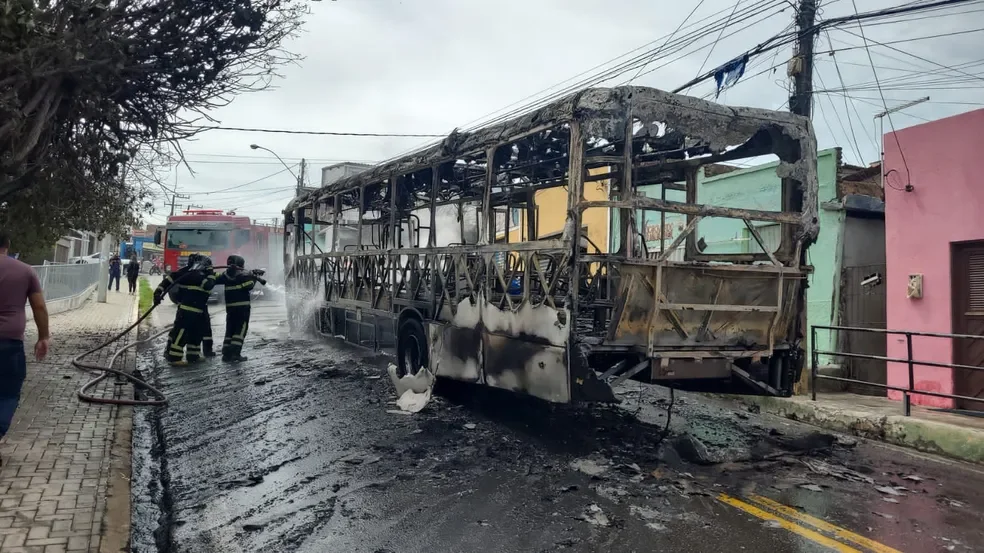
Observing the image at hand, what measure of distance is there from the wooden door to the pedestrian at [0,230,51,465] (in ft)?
31.2

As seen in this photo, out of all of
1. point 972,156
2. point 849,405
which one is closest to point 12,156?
point 849,405

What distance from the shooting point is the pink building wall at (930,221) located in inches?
306

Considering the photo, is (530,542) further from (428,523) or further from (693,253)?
(693,253)

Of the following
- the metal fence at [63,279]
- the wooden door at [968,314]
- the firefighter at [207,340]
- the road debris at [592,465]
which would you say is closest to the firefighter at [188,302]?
the firefighter at [207,340]

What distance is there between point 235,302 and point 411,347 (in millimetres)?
3692

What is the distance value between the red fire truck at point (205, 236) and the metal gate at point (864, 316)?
18.5m

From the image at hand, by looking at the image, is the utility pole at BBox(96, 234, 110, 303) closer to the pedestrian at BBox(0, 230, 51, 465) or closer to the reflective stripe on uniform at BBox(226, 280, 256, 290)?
the reflective stripe on uniform at BBox(226, 280, 256, 290)

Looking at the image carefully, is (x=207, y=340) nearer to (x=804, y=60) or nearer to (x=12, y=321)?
(x=12, y=321)

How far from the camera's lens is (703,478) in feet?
14.7

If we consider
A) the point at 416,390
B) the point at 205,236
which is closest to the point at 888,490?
the point at 416,390

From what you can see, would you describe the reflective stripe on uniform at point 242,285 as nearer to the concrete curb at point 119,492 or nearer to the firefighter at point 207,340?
the firefighter at point 207,340

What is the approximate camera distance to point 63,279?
16688 mm

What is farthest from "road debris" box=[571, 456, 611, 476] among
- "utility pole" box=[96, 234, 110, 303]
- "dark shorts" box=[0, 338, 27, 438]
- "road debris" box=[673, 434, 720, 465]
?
"utility pole" box=[96, 234, 110, 303]

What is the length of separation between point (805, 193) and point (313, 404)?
5.25m
